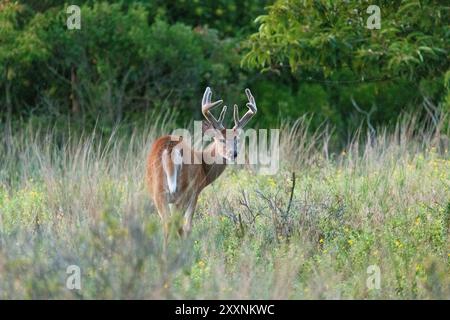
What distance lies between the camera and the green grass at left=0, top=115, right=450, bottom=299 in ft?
20.6

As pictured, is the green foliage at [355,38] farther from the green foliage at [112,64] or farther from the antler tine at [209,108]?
the green foliage at [112,64]

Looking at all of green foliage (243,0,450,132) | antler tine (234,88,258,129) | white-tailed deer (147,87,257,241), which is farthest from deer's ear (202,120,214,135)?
green foliage (243,0,450,132)

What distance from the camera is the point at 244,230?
855 centimetres

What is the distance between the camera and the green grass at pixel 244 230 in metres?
6.29

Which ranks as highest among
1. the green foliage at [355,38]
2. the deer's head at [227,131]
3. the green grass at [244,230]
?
the green foliage at [355,38]

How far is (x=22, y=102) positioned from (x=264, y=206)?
26.5ft

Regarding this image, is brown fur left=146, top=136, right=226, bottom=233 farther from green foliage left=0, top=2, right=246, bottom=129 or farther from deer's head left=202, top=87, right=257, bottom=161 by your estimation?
green foliage left=0, top=2, right=246, bottom=129

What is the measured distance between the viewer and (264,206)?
9.27 metres

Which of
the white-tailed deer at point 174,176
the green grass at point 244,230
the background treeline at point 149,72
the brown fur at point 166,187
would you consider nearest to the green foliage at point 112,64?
the background treeline at point 149,72

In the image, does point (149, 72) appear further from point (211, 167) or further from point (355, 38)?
point (211, 167)

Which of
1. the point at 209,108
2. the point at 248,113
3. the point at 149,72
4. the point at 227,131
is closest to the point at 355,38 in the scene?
the point at 248,113

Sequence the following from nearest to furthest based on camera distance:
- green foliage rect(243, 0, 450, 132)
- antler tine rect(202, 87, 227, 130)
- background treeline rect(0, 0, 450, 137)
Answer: antler tine rect(202, 87, 227, 130) < green foliage rect(243, 0, 450, 132) < background treeline rect(0, 0, 450, 137)
